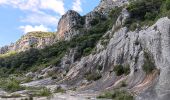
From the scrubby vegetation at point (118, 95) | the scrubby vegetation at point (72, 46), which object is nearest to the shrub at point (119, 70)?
the scrubby vegetation at point (118, 95)

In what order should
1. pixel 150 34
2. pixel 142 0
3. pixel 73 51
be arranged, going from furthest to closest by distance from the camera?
pixel 73 51 → pixel 142 0 → pixel 150 34

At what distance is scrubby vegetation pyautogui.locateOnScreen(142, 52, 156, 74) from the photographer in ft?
234

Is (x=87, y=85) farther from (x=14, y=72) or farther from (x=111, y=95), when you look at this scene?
(x=14, y=72)

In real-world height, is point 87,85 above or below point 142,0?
below

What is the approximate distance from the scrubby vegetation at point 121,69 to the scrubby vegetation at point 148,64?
7543 millimetres

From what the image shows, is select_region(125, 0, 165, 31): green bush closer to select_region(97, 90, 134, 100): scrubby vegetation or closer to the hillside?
the hillside

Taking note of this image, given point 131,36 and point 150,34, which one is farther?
point 131,36

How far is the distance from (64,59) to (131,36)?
62196 mm

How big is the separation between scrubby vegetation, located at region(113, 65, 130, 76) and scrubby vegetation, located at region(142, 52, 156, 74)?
24.7ft

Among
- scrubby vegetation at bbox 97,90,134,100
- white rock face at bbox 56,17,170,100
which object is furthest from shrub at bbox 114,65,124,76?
scrubby vegetation at bbox 97,90,134,100

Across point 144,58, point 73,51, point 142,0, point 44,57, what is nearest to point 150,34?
point 144,58

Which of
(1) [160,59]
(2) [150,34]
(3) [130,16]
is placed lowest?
(1) [160,59]

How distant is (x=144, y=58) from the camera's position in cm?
7662

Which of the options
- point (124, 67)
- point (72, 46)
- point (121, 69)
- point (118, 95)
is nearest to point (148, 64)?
point (118, 95)
